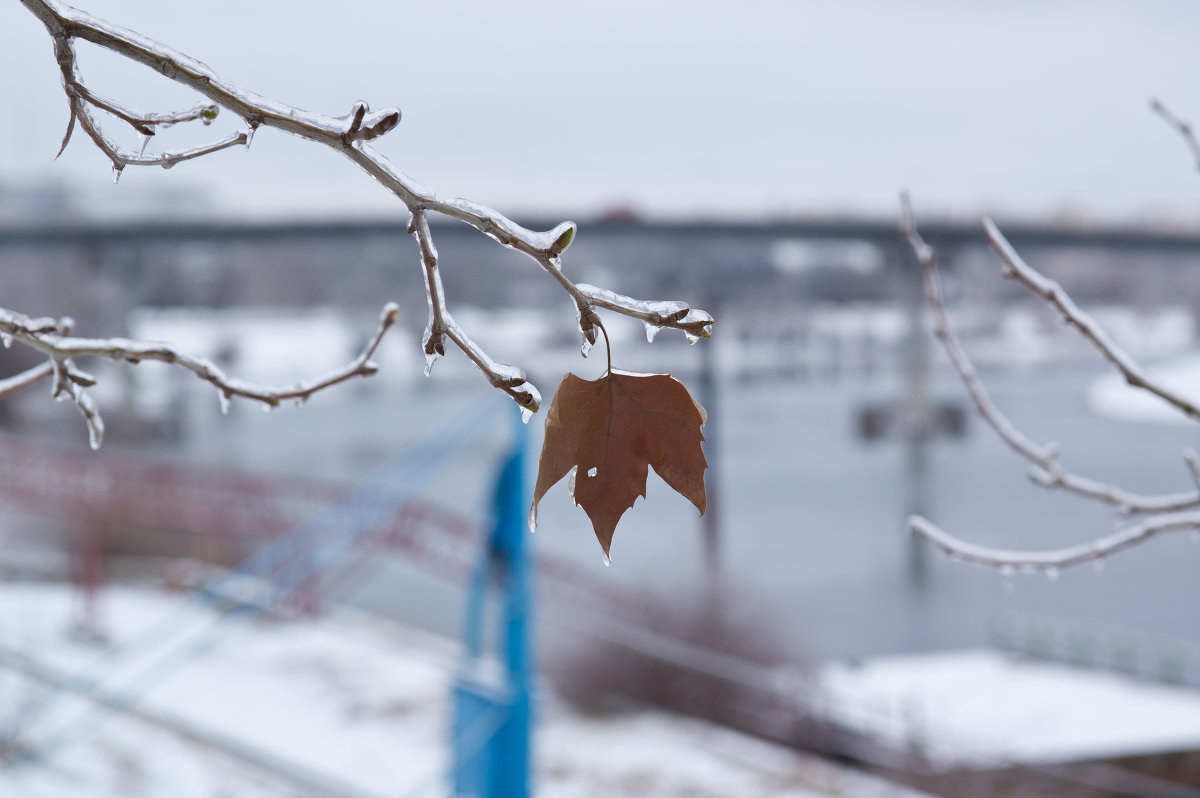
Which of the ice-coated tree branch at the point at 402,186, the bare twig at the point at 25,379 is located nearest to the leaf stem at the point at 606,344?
the ice-coated tree branch at the point at 402,186

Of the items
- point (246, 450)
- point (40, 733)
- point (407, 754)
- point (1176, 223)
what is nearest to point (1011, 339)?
point (1176, 223)

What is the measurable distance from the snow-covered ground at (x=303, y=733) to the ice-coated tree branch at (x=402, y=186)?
519 cm

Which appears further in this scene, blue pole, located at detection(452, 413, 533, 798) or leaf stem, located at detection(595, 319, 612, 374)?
blue pole, located at detection(452, 413, 533, 798)

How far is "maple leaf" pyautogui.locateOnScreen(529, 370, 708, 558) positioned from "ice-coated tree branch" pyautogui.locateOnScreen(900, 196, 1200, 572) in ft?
2.35

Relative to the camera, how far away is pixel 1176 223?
2222 cm

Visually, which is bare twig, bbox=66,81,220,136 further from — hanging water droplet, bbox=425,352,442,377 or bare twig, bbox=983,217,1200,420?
bare twig, bbox=983,217,1200,420

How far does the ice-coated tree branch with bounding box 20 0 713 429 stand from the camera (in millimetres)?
412

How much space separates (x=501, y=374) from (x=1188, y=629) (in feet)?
→ 49.4

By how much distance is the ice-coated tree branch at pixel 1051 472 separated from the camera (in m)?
1.10

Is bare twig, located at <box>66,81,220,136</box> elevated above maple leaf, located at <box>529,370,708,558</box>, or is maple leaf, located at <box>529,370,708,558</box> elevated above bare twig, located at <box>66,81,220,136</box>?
bare twig, located at <box>66,81,220,136</box>

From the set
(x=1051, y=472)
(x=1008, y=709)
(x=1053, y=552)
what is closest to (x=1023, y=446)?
(x=1051, y=472)

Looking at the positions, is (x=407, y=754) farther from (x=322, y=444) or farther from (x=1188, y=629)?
(x=322, y=444)

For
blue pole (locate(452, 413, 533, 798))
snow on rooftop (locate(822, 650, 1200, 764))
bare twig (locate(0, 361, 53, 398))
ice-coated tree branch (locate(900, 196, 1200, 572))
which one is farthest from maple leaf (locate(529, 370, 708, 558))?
snow on rooftop (locate(822, 650, 1200, 764))

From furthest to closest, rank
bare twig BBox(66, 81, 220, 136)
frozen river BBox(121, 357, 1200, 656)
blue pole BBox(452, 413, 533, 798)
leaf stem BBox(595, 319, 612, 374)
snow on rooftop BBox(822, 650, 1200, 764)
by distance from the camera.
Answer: frozen river BBox(121, 357, 1200, 656)
snow on rooftop BBox(822, 650, 1200, 764)
blue pole BBox(452, 413, 533, 798)
bare twig BBox(66, 81, 220, 136)
leaf stem BBox(595, 319, 612, 374)
